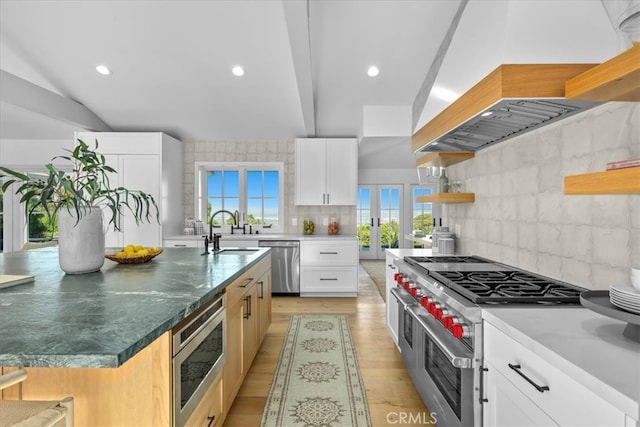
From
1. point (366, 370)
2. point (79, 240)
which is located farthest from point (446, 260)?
point (79, 240)

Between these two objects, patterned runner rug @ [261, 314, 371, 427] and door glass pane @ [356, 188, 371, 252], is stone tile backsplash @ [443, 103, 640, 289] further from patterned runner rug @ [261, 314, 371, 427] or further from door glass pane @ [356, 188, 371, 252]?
door glass pane @ [356, 188, 371, 252]

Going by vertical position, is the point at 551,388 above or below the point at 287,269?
above

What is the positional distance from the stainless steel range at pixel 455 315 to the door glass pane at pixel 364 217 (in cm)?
564

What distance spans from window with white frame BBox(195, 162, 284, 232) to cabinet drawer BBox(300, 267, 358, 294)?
3.55 feet

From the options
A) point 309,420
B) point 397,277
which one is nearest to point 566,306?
point 397,277

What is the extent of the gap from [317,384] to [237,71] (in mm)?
3332

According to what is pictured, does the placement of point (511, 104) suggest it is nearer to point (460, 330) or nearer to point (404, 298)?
point (460, 330)

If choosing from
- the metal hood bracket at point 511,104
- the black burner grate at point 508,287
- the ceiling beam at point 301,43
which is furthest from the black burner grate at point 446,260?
the ceiling beam at point 301,43

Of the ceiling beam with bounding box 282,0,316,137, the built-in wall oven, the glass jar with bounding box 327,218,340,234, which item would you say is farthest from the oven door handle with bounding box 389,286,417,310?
the glass jar with bounding box 327,218,340,234

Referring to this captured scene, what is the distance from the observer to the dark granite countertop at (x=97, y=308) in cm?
90

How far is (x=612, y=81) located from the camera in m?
1.11

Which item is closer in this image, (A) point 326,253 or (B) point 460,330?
(B) point 460,330

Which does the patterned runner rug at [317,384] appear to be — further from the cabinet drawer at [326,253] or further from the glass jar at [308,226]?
the glass jar at [308,226]

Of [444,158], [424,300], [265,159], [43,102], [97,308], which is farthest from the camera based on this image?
[265,159]
